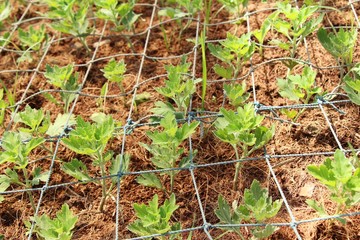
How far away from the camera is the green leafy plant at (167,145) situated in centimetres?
158

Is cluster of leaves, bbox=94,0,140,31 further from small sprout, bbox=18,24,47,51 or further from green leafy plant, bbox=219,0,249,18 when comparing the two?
green leafy plant, bbox=219,0,249,18

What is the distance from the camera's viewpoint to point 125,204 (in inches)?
66.9

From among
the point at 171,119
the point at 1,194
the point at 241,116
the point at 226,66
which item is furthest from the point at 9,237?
the point at 226,66

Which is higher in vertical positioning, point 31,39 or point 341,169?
point 341,169

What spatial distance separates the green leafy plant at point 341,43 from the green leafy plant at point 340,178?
0.57m

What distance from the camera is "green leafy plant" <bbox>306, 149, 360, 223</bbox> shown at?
136 cm

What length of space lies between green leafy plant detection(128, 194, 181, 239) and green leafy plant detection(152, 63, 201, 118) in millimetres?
446

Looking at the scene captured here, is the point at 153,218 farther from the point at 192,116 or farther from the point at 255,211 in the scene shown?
the point at 192,116

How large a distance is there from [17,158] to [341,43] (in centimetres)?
122

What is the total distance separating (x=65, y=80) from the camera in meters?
2.06

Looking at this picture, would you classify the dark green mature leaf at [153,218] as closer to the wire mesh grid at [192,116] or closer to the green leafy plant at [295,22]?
the wire mesh grid at [192,116]

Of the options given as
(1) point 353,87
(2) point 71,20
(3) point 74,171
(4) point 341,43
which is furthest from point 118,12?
(1) point 353,87

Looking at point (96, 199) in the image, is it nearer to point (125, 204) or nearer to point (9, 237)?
point (125, 204)

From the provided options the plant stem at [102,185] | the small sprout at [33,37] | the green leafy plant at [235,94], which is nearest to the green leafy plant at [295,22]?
the green leafy plant at [235,94]
